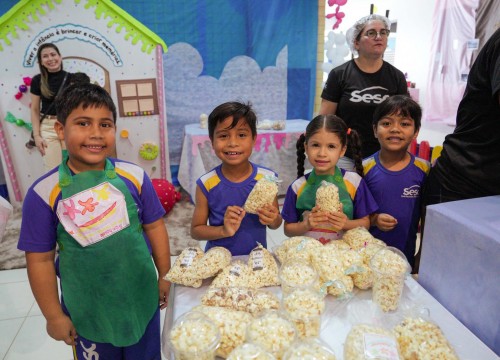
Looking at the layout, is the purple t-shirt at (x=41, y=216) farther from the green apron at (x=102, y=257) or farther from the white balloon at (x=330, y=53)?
the white balloon at (x=330, y=53)

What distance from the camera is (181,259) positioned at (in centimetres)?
124

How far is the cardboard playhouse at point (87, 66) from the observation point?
12.5 feet

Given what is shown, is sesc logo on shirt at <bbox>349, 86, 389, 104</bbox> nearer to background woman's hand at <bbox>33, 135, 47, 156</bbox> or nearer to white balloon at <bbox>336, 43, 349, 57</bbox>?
white balloon at <bbox>336, 43, 349, 57</bbox>

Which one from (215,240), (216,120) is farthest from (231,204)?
(216,120)

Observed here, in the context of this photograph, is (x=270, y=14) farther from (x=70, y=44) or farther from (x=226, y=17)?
(x=70, y=44)

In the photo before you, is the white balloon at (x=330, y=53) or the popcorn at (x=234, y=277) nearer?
the popcorn at (x=234, y=277)

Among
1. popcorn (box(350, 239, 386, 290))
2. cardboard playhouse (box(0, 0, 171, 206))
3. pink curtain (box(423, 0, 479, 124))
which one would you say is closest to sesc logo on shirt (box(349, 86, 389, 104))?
popcorn (box(350, 239, 386, 290))

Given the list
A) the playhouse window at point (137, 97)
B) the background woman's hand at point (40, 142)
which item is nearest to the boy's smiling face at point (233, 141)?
the playhouse window at point (137, 97)

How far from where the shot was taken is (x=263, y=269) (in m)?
1.22

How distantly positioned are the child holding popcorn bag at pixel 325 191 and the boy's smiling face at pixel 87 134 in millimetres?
807

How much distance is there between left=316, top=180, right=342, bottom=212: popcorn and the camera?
137 cm

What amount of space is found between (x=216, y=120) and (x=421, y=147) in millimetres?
3046

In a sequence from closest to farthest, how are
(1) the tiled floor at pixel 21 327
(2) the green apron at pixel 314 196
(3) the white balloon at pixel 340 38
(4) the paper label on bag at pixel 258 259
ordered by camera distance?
(4) the paper label on bag at pixel 258 259
(2) the green apron at pixel 314 196
(1) the tiled floor at pixel 21 327
(3) the white balloon at pixel 340 38

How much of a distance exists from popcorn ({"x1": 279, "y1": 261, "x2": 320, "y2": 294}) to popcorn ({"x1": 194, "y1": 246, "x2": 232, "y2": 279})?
23 centimetres
